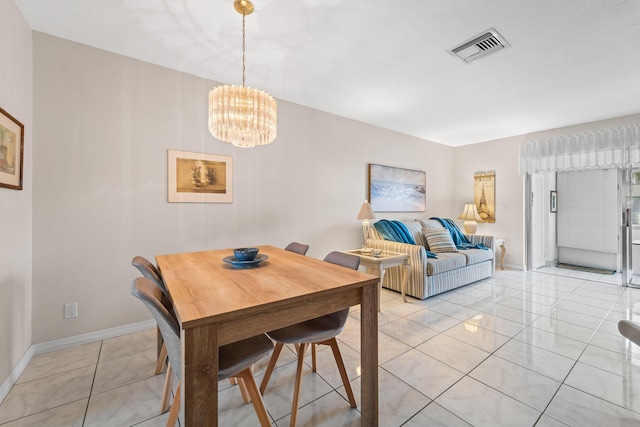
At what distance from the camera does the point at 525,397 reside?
159 cm

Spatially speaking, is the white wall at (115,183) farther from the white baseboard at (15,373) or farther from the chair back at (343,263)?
the chair back at (343,263)

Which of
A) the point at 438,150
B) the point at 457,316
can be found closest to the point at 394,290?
the point at 457,316

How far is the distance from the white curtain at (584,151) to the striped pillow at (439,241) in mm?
2014

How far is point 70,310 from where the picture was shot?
2160mm

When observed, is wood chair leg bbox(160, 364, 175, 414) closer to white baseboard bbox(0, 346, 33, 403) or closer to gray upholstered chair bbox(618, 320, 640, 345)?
white baseboard bbox(0, 346, 33, 403)

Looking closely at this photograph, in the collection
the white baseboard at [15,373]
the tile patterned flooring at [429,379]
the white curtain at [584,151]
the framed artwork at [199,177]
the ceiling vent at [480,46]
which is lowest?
the tile patterned flooring at [429,379]

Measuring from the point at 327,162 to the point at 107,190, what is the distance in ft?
7.98

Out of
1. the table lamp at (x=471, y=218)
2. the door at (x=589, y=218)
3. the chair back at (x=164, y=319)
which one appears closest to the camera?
the chair back at (x=164, y=319)

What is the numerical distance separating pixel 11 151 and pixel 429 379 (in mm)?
3085

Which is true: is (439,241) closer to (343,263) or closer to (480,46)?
(480,46)

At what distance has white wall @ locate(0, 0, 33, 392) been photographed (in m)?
1.61

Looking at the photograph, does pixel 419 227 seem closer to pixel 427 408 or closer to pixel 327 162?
pixel 327 162

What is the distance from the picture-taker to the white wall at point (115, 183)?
2076 millimetres

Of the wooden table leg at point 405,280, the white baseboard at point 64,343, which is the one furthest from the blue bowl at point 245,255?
the wooden table leg at point 405,280
